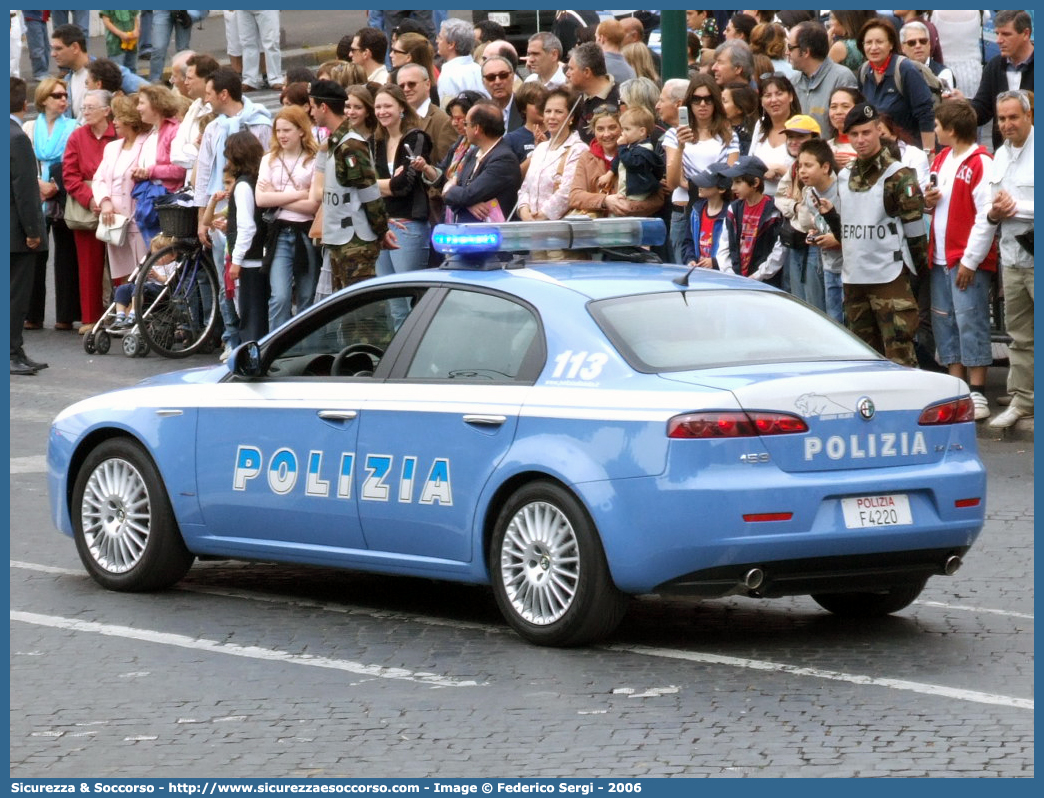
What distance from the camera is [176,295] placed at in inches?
723

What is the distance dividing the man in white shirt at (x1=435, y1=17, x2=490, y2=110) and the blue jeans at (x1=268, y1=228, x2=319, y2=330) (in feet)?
8.63

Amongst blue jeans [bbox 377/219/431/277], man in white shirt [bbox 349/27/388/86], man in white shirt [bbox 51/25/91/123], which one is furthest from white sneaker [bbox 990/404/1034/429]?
man in white shirt [bbox 51/25/91/123]

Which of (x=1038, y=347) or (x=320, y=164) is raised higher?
(x=320, y=164)

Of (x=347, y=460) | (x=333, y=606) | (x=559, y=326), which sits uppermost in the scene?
(x=559, y=326)

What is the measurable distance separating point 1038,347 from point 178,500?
637 cm

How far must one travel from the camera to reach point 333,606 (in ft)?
31.0

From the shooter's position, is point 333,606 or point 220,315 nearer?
point 333,606

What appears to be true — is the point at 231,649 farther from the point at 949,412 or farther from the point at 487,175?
the point at 487,175

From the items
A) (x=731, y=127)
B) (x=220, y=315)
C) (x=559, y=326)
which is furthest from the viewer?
(x=220, y=315)

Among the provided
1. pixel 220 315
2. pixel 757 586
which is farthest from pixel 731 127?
pixel 757 586

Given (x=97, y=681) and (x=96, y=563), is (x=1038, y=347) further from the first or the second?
(x=97, y=681)

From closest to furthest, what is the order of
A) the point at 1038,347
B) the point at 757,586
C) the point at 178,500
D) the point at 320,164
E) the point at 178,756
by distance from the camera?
the point at 178,756 < the point at 757,586 < the point at 178,500 < the point at 1038,347 < the point at 320,164

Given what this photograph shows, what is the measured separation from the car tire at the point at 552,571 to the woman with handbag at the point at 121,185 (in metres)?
11.3

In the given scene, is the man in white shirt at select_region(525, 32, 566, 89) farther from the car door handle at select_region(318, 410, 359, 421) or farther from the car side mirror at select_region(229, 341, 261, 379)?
the car door handle at select_region(318, 410, 359, 421)
